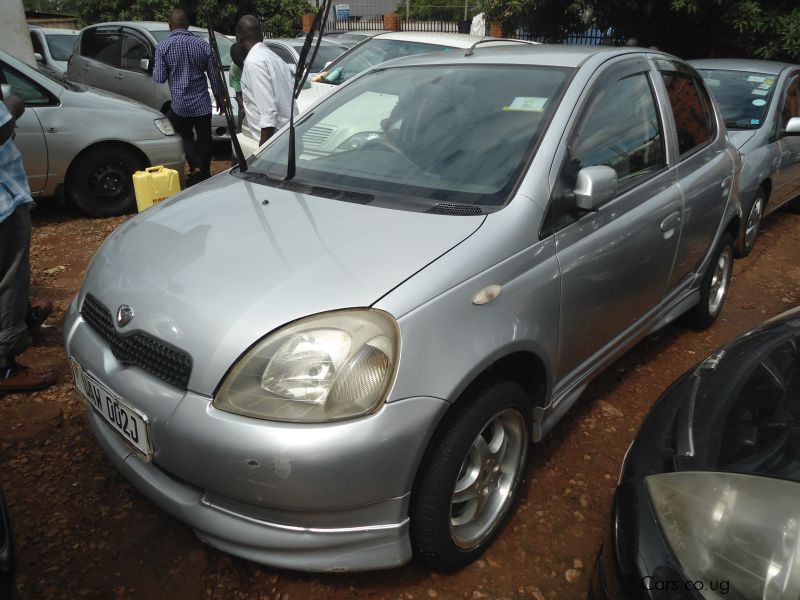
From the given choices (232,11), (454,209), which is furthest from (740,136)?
(232,11)

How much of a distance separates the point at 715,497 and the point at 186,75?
6083 mm

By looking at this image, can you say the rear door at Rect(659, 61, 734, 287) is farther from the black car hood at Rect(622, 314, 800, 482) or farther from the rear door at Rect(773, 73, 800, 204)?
the rear door at Rect(773, 73, 800, 204)

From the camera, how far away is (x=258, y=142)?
579 cm

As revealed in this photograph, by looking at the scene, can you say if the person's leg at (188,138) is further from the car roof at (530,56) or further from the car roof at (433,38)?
the car roof at (530,56)

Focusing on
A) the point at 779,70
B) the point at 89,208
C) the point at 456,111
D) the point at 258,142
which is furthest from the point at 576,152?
the point at 89,208

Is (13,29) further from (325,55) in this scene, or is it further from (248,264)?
(248,264)

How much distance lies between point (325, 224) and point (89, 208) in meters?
4.53

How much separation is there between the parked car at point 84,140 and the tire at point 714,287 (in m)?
4.85

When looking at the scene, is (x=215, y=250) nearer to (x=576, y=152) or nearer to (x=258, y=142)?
(x=576, y=152)

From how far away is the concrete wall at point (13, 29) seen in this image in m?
7.16

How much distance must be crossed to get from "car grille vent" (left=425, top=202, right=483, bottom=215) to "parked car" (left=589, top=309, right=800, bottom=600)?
0.88 m

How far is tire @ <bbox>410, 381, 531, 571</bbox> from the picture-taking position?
73.5 inches

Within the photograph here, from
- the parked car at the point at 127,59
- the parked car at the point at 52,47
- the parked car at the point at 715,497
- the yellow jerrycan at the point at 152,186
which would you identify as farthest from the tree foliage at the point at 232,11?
the parked car at the point at 715,497

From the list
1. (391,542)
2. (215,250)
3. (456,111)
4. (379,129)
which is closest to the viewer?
(391,542)
